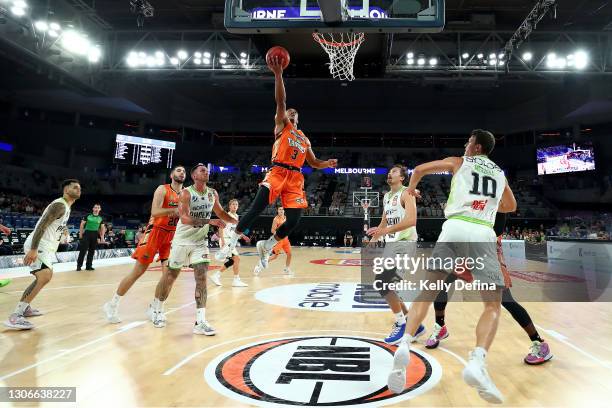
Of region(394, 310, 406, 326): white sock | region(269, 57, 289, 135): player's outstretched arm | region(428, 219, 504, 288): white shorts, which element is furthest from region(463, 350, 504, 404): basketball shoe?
region(269, 57, 289, 135): player's outstretched arm

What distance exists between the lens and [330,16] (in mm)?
5746

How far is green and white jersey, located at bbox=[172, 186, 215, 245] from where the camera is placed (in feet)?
16.1

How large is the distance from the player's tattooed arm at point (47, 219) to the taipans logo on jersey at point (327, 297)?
12.2 ft

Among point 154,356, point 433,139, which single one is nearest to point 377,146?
point 433,139

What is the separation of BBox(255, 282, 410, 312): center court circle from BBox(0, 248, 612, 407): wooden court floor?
0.09 m

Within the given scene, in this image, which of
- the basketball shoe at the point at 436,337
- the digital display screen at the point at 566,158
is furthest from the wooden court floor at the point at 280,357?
the digital display screen at the point at 566,158

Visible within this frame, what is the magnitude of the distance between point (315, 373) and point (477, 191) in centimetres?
219

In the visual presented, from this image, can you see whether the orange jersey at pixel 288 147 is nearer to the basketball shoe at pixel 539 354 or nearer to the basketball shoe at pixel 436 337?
the basketball shoe at pixel 436 337

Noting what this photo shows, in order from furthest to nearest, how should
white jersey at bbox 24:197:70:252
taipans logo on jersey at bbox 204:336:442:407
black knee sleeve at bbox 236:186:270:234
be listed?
1. white jersey at bbox 24:197:70:252
2. black knee sleeve at bbox 236:186:270:234
3. taipans logo on jersey at bbox 204:336:442:407

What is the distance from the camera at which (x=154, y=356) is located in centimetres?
378

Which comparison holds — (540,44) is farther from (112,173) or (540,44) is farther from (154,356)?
(112,173)

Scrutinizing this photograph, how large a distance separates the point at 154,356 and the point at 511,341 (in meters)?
4.32

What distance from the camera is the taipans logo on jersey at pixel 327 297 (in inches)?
247

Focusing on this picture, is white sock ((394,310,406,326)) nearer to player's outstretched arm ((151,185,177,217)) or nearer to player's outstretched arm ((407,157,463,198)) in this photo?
player's outstretched arm ((407,157,463,198))
